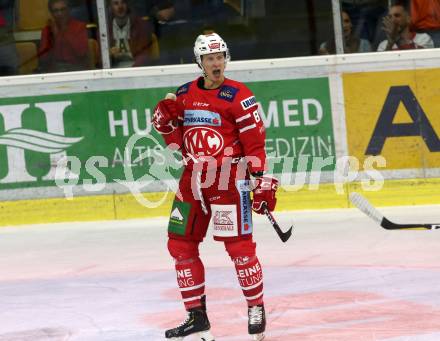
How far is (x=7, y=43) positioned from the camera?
10258mm

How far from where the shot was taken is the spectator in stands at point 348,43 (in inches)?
392

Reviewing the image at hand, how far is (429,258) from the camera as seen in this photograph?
7.89 meters

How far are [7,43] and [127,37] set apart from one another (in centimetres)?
108

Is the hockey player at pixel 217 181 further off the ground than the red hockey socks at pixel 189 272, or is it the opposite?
the hockey player at pixel 217 181

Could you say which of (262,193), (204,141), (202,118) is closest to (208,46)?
(202,118)

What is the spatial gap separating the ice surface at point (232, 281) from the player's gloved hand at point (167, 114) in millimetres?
1133

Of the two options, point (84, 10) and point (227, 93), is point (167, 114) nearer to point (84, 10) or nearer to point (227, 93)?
point (227, 93)

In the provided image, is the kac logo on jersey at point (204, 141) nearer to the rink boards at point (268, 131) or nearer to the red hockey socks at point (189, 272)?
the red hockey socks at point (189, 272)

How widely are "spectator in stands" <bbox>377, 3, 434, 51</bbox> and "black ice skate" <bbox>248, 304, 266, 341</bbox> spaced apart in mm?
4436

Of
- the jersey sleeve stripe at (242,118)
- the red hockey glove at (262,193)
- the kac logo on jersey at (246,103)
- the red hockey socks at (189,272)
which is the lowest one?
the red hockey socks at (189,272)

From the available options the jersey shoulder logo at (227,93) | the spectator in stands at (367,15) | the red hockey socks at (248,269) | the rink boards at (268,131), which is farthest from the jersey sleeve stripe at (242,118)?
the spectator in stands at (367,15)

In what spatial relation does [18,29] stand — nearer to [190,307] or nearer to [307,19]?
[307,19]

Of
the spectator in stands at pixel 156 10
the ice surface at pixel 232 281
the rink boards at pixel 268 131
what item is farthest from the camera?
the spectator in stands at pixel 156 10

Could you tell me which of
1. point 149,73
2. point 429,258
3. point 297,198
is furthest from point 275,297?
point 149,73
